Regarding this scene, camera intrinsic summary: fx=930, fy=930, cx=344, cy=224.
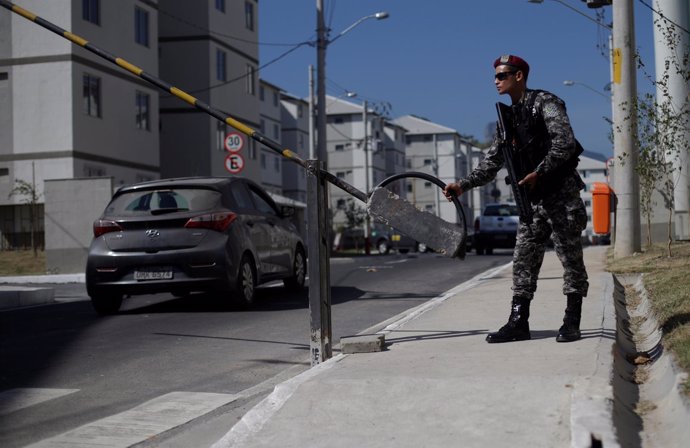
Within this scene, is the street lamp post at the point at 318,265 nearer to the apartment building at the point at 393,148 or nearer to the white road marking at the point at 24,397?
the white road marking at the point at 24,397

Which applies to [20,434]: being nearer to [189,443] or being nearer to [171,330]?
[189,443]

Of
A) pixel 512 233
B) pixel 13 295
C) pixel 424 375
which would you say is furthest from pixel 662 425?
pixel 512 233

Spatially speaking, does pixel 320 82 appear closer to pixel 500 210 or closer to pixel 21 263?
pixel 500 210

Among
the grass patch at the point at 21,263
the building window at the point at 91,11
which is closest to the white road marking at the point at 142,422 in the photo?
the grass patch at the point at 21,263

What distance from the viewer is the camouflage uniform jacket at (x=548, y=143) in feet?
19.7

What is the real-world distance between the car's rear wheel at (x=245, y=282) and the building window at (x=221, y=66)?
30145 mm

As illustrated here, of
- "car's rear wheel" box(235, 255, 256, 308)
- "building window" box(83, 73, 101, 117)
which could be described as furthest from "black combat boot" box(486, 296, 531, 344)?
"building window" box(83, 73, 101, 117)

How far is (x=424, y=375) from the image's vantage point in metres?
5.00

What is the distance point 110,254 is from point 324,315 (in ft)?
16.6

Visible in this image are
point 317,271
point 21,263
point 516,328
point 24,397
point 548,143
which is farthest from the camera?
point 21,263

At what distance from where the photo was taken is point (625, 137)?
16469 millimetres

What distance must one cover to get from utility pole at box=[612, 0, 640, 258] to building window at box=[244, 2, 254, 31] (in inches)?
1170

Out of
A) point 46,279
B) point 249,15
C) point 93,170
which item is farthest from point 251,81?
point 46,279

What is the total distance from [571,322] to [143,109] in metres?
30.7
